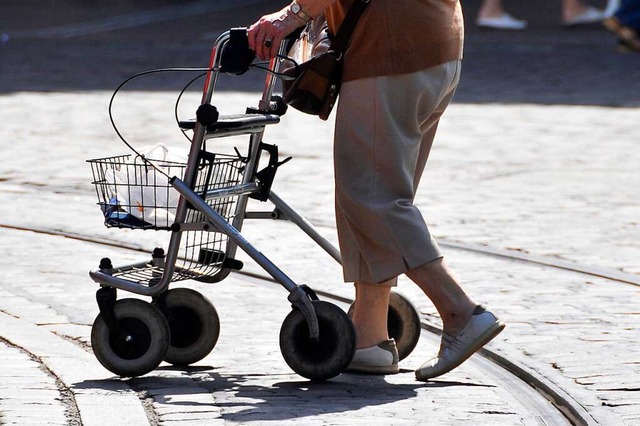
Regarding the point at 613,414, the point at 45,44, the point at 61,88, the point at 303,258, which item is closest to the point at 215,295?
the point at 303,258

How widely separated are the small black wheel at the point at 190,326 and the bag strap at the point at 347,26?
0.97 metres

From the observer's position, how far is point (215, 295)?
6.17m

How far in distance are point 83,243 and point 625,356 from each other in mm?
3014

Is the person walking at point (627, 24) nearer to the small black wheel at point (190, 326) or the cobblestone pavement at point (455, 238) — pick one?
the cobblestone pavement at point (455, 238)

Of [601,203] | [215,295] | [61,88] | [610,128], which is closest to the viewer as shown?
[215,295]

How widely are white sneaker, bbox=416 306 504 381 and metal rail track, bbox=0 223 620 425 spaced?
24 cm

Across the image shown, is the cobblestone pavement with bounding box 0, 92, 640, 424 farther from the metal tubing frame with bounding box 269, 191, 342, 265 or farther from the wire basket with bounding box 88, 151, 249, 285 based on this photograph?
the metal tubing frame with bounding box 269, 191, 342, 265

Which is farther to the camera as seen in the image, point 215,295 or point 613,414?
point 215,295

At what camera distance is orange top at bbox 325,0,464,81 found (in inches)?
182

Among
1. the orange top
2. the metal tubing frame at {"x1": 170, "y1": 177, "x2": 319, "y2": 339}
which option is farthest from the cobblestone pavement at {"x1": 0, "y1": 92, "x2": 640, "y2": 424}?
the orange top

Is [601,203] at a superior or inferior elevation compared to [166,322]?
inferior

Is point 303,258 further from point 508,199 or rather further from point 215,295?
point 508,199

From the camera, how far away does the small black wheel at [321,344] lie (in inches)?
185

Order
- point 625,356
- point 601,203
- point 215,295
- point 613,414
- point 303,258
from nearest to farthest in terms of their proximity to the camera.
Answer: point 613,414, point 625,356, point 215,295, point 303,258, point 601,203
